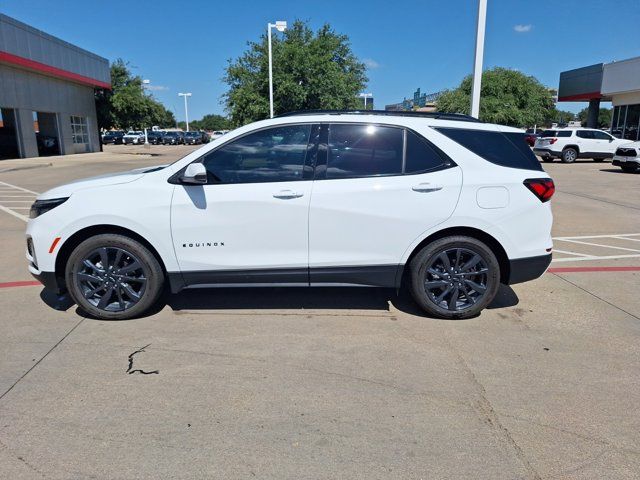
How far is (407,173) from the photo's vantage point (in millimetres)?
4297

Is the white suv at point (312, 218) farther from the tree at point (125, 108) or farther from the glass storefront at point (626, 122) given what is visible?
the tree at point (125, 108)

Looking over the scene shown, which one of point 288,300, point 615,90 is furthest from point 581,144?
point 288,300

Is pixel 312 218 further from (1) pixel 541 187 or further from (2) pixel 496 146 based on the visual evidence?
(1) pixel 541 187

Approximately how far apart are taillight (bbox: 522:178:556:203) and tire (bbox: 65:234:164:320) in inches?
133

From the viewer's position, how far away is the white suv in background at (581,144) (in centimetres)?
2430

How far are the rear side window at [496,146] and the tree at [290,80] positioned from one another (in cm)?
2351

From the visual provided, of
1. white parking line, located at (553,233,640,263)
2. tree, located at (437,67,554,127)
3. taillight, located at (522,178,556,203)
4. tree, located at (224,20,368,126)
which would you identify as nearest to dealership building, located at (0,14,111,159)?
tree, located at (224,20,368,126)

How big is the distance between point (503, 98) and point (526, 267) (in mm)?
42741

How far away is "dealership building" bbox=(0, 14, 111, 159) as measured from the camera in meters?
26.2

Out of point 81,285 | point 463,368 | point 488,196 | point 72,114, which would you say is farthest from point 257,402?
point 72,114

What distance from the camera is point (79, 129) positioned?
3597 cm

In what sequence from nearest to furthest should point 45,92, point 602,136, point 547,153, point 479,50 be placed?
point 479,50
point 602,136
point 547,153
point 45,92

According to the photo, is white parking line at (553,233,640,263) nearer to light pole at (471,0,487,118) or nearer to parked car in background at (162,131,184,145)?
light pole at (471,0,487,118)

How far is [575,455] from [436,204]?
2207 millimetres
